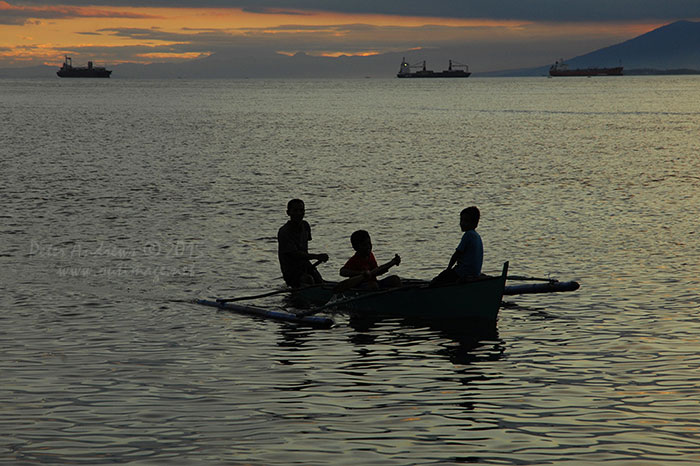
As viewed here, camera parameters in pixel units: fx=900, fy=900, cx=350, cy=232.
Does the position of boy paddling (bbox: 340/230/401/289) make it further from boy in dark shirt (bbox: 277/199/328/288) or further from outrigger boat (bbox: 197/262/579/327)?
boy in dark shirt (bbox: 277/199/328/288)

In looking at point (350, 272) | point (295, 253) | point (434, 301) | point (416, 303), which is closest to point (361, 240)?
point (350, 272)

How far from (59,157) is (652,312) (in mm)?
49396

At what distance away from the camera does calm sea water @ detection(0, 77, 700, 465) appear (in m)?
10.7

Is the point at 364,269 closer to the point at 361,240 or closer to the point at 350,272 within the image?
the point at 350,272

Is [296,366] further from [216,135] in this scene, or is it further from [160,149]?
[216,135]

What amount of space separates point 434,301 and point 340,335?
2033 mm

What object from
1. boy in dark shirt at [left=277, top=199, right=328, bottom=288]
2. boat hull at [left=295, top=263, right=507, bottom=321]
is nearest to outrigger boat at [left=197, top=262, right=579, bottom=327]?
boat hull at [left=295, top=263, right=507, bottom=321]

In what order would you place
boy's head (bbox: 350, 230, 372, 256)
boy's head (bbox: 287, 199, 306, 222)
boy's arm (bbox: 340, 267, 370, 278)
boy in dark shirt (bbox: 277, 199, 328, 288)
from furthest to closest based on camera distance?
boy in dark shirt (bbox: 277, 199, 328, 288), boy's head (bbox: 287, 199, 306, 222), boy's arm (bbox: 340, 267, 370, 278), boy's head (bbox: 350, 230, 372, 256)

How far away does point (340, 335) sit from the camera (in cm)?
1623

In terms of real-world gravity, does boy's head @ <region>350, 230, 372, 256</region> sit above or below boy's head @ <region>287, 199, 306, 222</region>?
below

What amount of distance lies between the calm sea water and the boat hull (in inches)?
19.8

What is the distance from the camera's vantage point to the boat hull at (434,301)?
16.6m

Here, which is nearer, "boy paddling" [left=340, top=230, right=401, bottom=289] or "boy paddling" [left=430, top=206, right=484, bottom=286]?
"boy paddling" [left=430, top=206, right=484, bottom=286]

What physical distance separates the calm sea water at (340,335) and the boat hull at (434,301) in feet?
1.65
